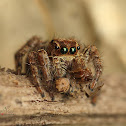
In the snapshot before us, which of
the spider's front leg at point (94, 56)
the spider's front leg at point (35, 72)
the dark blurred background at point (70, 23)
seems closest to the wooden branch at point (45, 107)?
the spider's front leg at point (35, 72)

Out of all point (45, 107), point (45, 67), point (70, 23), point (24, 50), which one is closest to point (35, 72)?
point (45, 67)

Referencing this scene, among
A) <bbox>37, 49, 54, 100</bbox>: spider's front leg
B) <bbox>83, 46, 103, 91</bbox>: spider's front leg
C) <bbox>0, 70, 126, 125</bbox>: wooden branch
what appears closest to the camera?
<bbox>0, 70, 126, 125</bbox>: wooden branch

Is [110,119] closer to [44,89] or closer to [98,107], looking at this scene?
[98,107]

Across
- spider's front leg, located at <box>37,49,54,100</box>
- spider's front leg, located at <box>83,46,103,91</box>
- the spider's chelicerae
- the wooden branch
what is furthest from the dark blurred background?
spider's front leg, located at <box>37,49,54,100</box>

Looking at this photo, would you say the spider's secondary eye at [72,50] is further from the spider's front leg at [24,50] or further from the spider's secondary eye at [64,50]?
the spider's front leg at [24,50]

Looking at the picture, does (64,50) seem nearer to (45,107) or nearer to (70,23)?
(45,107)

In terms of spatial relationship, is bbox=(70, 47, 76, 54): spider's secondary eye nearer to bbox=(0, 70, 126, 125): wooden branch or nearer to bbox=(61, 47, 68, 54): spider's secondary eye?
bbox=(61, 47, 68, 54): spider's secondary eye
